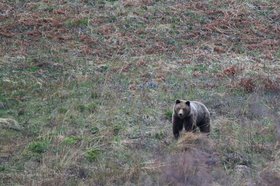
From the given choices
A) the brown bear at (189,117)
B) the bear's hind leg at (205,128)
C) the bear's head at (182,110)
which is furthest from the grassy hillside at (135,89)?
the bear's head at (182,110)

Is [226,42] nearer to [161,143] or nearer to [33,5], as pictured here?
[33,5]

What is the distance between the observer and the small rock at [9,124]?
11.6 metres

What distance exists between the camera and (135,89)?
14539mm

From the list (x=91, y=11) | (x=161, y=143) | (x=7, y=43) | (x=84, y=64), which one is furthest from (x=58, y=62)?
(x=161, y=143)

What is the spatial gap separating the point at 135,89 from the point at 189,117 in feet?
11.2

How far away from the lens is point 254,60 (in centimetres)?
1752

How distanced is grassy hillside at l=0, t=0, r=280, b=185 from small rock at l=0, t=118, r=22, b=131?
0.8 inches

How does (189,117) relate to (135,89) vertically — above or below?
above

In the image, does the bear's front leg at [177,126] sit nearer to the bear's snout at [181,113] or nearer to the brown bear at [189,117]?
the brown bear at [189,117]

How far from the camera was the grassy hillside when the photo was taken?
9.63 meters

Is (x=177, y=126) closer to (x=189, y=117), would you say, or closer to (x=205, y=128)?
(x=189, y=117)

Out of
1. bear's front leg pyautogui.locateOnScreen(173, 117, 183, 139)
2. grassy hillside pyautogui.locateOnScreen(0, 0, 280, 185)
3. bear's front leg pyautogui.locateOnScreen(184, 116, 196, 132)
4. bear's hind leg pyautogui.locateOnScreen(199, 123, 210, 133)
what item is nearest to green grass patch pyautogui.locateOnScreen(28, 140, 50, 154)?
grassy hillside pyautogui.locateOnScreen(0, 0, 280, 185)

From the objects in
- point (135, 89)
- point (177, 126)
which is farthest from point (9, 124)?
point (135, 89)

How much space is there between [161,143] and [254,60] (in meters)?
7.25
